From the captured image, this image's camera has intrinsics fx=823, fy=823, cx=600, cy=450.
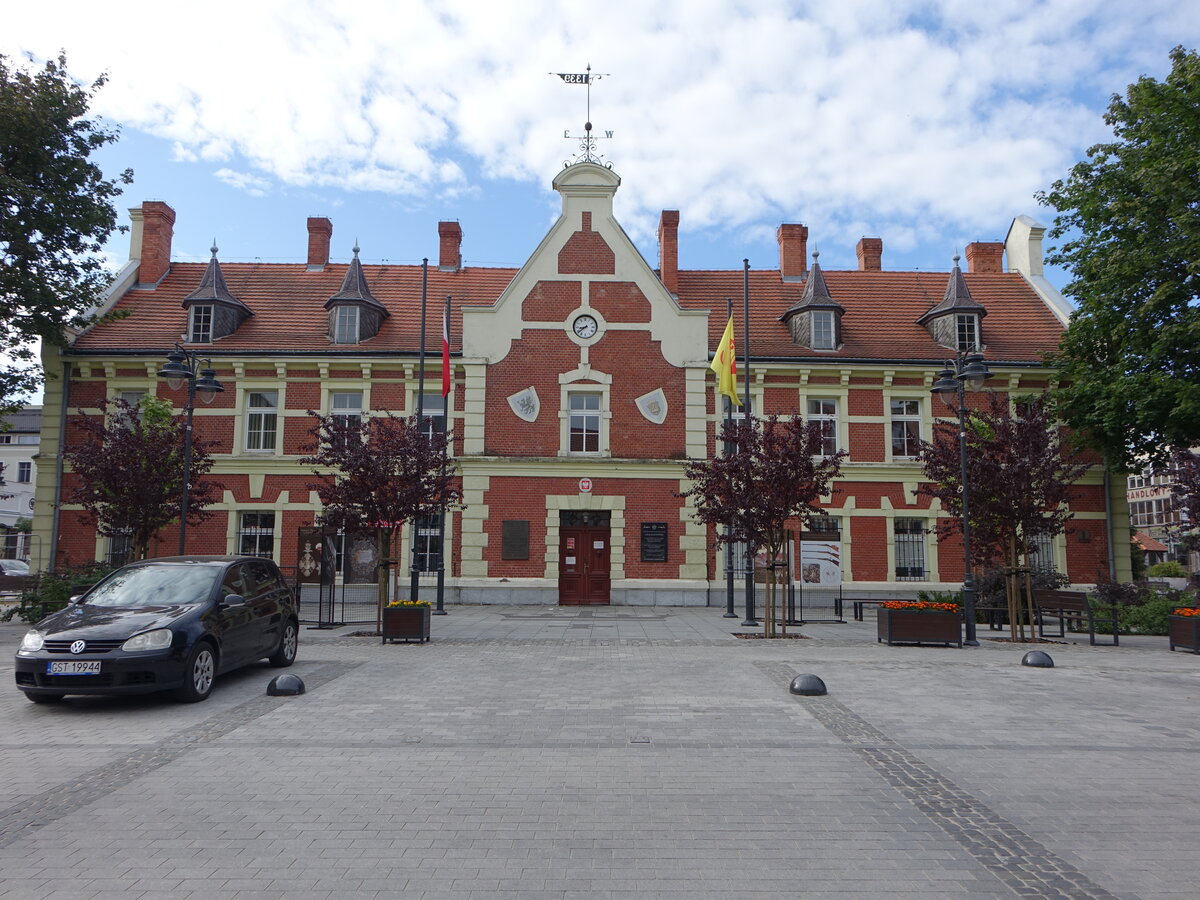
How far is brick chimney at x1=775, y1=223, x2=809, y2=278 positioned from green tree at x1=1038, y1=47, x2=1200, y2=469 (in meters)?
8.84

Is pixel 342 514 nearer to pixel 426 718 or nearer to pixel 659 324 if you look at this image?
pixel 426 718

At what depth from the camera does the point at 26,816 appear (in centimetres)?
558

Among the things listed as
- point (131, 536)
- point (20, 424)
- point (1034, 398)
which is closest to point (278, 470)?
point (131, 536)

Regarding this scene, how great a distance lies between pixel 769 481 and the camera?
52.9 ft

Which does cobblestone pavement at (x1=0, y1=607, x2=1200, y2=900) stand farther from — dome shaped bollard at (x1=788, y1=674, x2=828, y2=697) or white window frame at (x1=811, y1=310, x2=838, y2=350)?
white window frame at (x1=811, y1=310, x2=838, y2=350)

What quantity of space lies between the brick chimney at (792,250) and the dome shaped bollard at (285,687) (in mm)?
25267

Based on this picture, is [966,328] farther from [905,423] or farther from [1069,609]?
[1069,609]

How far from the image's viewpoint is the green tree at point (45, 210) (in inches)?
834

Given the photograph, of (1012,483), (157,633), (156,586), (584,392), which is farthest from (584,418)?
(157,633)

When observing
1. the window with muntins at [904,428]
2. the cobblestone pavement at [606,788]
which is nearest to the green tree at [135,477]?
the cobblestone pavement at [606,788]

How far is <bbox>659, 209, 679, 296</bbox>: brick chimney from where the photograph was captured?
29484 mm

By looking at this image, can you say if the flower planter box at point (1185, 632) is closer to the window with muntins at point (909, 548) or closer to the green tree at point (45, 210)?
the window with muntins at point (909, 548)

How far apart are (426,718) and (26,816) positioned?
378 cm

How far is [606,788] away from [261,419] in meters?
22.6
